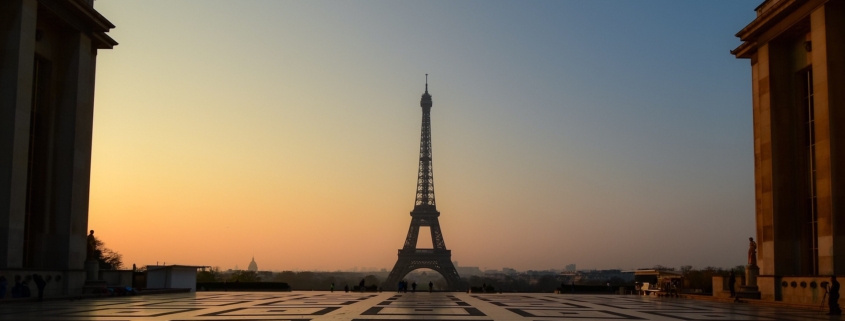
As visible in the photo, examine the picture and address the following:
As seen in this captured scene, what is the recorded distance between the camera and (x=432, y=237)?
11375cm

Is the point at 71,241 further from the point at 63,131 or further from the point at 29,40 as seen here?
the point at 29,40

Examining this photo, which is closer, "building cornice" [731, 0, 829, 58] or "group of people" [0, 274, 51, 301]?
"group of people" [0, 274, 51, 301]

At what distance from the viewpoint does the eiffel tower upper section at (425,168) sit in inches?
4611

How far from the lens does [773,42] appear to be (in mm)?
36219

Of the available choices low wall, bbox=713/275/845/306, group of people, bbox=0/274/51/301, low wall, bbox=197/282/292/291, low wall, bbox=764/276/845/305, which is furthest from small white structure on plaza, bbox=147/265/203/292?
low wall, bbox=764/276/845/305

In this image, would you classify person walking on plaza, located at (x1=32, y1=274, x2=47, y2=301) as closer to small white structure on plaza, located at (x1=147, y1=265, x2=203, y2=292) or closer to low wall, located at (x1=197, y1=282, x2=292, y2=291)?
small white structure on plaza, located at (x1=147, y1=265, x2=203, y2=292)

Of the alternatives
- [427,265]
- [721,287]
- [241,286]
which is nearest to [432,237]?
[427,265]

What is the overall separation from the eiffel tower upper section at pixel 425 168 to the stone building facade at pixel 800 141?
79528 millimetres

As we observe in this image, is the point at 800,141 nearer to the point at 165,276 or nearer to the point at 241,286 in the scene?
the point at 165,276

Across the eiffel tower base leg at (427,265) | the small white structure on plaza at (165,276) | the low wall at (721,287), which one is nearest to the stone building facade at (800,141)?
the low wall at (721,287)

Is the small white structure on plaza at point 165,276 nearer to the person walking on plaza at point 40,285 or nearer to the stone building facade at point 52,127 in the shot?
the stone building facade at point 52,127

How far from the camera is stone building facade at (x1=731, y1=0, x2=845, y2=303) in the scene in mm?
30406

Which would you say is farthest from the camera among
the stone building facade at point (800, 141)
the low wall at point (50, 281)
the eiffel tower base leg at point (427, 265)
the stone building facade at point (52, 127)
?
the eiffel tower base leg at point (427, 265)

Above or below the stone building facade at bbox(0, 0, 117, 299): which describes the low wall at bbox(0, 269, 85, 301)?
below
